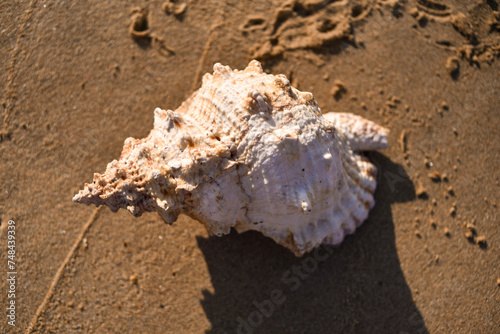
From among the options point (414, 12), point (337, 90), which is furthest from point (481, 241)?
point (414, 12)

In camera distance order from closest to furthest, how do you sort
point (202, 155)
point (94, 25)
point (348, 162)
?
point (202, 155) < point (348, 162) < point (94, 25)

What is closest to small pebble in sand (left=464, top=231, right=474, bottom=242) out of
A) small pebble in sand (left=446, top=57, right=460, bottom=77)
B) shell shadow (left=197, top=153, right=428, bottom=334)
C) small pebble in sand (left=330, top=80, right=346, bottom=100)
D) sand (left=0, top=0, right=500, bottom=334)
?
sand (left=0, top=0, right=500, bottom=334)

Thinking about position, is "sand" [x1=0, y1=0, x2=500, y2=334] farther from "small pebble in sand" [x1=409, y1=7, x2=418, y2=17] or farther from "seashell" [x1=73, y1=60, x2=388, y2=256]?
"seashell" [x1=73, y1=60, x2=388, y2=256]

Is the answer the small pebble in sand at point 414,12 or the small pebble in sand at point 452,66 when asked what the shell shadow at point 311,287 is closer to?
the small pebble in sand at point 452,66

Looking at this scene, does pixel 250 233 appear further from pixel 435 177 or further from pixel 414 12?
pixel 414 12

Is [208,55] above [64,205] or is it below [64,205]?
above

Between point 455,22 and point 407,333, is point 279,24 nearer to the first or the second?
point 455,22

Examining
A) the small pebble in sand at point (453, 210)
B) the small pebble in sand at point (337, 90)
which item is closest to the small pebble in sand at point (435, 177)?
the small pebble in sand at point (453, 210)

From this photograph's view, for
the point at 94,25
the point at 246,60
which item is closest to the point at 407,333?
the point at 246,60
